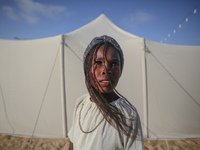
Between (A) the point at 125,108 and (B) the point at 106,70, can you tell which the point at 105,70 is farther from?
(A) the point at 125,108

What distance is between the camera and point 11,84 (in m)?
2.55

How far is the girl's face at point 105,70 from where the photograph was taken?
50 cm

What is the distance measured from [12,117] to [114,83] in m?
3.04

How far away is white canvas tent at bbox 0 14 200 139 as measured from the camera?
2.35 metres

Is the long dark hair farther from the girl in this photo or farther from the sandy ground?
the sandy ground

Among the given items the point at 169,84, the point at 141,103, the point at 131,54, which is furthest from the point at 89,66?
the point at 169,84

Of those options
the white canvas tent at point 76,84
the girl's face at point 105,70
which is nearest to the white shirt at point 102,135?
the girl's face at point 105,70

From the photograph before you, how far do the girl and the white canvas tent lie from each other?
1.81 metres

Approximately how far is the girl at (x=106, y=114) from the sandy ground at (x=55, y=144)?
200 cm

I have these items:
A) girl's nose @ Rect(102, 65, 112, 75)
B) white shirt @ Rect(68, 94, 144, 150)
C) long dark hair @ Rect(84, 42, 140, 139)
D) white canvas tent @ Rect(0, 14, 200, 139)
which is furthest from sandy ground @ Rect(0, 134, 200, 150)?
girl's nose @ Rect(102, 65, 112, 75)

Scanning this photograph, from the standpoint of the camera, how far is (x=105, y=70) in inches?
19.5

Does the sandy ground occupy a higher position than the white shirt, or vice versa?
the white shirt

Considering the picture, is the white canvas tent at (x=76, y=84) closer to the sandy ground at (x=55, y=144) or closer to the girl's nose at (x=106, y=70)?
the sandy ground at (x=55, y=144)

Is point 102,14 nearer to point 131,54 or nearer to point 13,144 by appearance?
point 131,54
